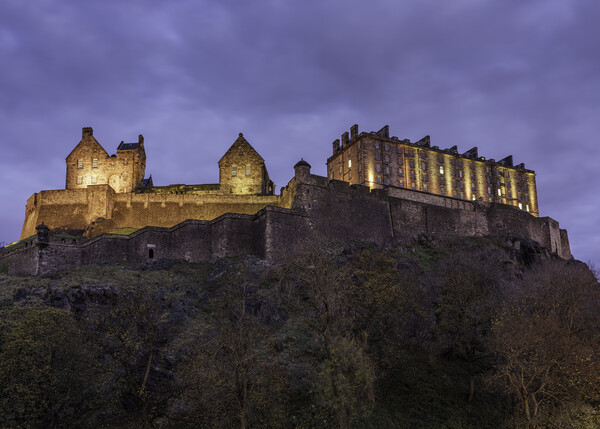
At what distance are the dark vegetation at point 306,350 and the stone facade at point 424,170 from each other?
3696 centimetres

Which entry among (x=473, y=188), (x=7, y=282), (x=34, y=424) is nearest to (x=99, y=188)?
(x=7, y=282)

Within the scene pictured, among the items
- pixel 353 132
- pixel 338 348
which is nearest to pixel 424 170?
pixel 353 132

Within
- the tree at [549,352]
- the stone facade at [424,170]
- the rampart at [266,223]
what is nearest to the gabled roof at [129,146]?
the rampart at [266,223]

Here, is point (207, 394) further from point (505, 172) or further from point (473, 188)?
point (505, 172)

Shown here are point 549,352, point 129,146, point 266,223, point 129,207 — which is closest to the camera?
point 549,352

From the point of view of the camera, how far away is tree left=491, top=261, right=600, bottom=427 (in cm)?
2977

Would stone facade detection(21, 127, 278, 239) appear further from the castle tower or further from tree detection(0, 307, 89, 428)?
tree detection(0, 307, 89, 428)

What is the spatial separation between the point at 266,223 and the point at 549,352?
29486 mm

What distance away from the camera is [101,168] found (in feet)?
235

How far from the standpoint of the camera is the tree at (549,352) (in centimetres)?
2977

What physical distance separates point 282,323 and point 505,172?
6729 centimetres

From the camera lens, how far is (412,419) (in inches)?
1312

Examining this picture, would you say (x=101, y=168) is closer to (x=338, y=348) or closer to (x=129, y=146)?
(x=129, y=146)

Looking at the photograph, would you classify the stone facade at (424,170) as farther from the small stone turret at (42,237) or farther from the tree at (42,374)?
the tree at (42,374)
